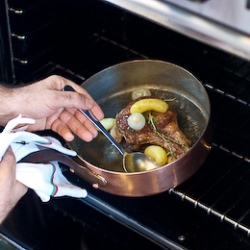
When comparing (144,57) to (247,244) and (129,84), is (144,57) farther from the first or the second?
(247,244)

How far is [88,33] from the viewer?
73.7 inches

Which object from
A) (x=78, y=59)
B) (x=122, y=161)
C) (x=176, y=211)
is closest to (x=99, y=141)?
(x=122, y=161)

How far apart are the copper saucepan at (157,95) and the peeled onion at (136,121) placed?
0.09 metres

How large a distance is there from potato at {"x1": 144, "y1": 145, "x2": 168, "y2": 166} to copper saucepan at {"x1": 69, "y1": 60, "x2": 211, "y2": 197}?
6 centimetres

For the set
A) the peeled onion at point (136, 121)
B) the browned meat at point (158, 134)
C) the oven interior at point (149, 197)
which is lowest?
the oven interior at point (149, 197)

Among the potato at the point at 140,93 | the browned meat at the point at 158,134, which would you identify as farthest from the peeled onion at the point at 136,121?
the potato at the point at 140,93

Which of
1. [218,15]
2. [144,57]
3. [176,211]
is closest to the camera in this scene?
[218,15]

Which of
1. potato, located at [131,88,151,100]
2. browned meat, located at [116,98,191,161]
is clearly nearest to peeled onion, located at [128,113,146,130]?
browned meat, located at [116,98,191,161]

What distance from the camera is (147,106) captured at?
1525 millimetres

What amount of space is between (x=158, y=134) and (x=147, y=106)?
0.26 ft

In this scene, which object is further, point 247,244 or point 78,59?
point 78,59

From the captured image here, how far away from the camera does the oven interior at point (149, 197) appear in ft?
5.05

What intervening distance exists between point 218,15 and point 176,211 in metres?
0.65

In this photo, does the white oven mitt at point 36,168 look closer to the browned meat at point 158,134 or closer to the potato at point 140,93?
the browned meat at point 158,134
